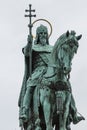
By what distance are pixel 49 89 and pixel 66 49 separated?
4.94 ft

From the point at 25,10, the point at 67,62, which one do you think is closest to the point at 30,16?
the point at 25,10

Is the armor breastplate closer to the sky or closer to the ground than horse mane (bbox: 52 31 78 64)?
closer to the ground

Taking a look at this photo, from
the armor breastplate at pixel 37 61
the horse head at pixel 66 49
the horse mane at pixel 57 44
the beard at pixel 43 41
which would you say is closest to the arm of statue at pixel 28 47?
the armor breastplate at pixel 37 61

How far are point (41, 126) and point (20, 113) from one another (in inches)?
30.5

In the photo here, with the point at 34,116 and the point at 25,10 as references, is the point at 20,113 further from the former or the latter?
the point at 25,10

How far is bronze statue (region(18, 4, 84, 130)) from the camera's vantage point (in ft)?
122

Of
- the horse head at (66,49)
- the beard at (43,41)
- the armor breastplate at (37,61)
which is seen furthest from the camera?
the beard at (43,41)

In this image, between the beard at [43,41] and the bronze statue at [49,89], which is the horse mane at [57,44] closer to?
the bronze statue at [49,89]

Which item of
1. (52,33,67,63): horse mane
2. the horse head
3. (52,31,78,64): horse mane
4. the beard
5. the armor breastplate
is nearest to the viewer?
the horse head

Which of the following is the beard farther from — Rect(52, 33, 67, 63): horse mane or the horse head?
the horse head

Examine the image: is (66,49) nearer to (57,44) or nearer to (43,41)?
(57,44)

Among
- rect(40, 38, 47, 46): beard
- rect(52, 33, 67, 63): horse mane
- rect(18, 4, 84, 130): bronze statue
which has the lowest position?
rect(18, 4, 84, 130): bronze statue

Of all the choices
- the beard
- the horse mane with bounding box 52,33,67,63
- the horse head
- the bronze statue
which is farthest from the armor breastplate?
the horse head

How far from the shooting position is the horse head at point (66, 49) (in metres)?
36.8
